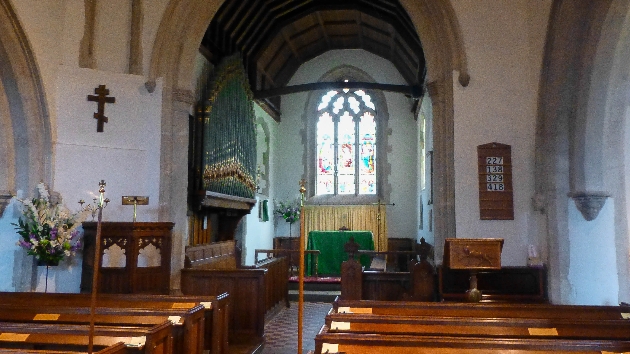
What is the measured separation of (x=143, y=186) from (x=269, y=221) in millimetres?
7043

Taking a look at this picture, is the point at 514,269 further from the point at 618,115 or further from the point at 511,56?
the point at 511,56

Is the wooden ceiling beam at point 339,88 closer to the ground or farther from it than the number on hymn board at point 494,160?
farther from it

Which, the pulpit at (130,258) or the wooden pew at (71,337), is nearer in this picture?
the wooden pew at (71,337)

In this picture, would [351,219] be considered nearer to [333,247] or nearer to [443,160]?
[333,247]

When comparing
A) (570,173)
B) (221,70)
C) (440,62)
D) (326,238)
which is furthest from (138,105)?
(326,238)

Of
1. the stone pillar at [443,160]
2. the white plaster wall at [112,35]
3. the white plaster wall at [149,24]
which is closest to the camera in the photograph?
the stone pillar at [443,160]

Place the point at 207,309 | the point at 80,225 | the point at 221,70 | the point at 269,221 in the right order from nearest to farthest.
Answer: the point at 207,309
the point at 80,225
the point at 221,70
the point at 269,221

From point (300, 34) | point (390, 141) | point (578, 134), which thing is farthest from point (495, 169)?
point (390, 141)

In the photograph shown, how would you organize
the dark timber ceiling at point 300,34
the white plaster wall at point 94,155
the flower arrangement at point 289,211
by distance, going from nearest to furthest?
1. the white plaster wall at point 94,155
2. the dark timber ceiling at point 300,34
3. the flower arrangement at point 289,211

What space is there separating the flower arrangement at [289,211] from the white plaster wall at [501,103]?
292 inches

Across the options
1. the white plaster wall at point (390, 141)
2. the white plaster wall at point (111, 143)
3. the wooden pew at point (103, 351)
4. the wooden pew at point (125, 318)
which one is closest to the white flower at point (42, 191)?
the white plaster wall at point (111, 143)

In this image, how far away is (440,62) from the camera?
5.73 metres

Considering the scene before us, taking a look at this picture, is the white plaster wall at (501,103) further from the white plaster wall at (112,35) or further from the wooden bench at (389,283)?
the white plaster wall at (112,35)

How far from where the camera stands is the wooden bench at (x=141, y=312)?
3119 mm
